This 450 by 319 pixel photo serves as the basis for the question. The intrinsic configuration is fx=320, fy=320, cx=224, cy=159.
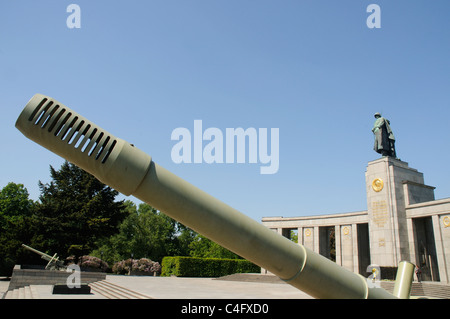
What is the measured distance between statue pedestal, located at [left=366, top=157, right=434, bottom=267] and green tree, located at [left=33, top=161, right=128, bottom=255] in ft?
92.5

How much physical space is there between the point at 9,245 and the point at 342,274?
36.1 meters

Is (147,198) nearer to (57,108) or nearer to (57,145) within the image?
(57,145)

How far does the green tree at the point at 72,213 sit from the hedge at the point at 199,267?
399 inches

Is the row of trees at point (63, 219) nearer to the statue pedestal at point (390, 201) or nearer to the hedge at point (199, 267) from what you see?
the hedge at point (199, 267)

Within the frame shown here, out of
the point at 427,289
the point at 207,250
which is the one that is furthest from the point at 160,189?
the point at 207,250

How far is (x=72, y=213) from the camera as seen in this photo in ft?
116

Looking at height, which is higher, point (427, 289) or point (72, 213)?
point (72, 213)

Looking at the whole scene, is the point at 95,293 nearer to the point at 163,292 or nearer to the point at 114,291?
the point at 114,291

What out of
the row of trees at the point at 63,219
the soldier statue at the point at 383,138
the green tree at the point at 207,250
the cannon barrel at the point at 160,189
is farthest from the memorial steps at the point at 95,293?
the green tree at the point at 207,250

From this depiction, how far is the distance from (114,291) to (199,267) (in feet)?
84.2

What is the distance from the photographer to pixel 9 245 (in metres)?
30.8

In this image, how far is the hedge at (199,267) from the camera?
4262 cm
